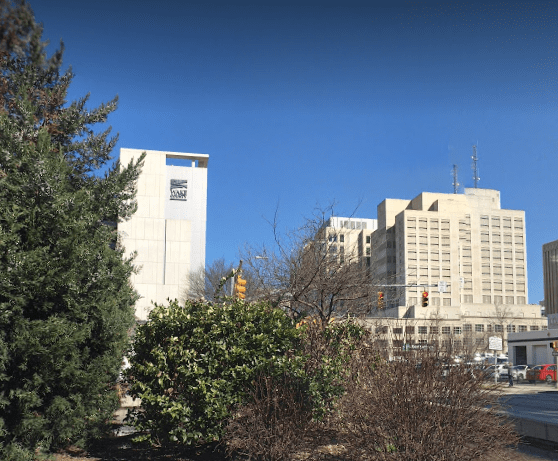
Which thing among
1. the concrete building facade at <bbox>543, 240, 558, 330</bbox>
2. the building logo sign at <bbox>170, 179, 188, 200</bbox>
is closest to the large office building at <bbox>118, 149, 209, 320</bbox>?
the building logo sign at <bbox>170, 179, 188, 200</bbox>

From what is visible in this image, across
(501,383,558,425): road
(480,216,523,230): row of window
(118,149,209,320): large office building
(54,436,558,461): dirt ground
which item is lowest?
(501,383,558,425): road

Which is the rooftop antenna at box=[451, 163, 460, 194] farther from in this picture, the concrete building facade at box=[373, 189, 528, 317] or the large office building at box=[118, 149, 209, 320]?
the large office building at box=[118, 149, 209, 320]

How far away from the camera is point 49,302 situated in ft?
28.1

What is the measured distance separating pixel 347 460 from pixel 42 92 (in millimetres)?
11428

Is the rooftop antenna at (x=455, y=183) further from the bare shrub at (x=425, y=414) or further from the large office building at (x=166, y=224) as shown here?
the bare shrub at (x=425, y=414)

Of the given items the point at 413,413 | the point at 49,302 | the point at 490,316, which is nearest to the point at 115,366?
the point at 49,302

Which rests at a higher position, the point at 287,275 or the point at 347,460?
the point at 287,275

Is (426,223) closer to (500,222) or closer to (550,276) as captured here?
(500,222)

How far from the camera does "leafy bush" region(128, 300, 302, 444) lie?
8.27m

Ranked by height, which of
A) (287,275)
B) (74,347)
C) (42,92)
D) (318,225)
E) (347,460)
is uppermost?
(42,92)

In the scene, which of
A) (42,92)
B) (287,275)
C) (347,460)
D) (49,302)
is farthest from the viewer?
(287,275)

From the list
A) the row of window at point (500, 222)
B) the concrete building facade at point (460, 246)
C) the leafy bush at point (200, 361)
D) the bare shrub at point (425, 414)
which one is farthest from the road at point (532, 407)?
the row of window at point (500, 222)

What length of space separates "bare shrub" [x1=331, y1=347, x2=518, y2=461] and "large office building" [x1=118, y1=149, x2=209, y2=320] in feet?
220

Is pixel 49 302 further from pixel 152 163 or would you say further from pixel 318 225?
pixel 152 163
